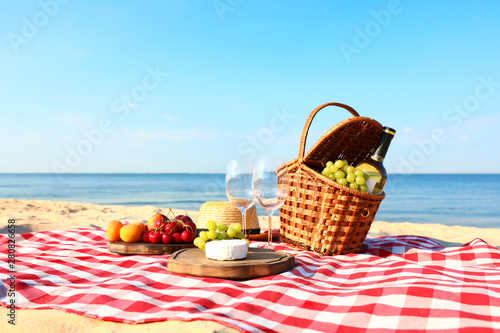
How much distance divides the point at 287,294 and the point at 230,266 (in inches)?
14.0

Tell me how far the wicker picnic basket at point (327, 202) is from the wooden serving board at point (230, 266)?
2.16ft

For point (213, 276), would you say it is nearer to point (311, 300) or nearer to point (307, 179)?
point (311, 300)

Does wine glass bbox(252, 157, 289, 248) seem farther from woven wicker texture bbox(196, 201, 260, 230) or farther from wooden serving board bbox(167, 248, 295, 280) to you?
woven wicker texture bbox(196, 201, 260, 230)

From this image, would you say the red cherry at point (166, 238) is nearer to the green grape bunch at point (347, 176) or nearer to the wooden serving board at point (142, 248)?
the wooden serving board at point (142, 248)

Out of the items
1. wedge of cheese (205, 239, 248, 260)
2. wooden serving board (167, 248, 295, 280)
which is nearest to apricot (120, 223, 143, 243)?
wooden serving board (167, 248, 295, 280)

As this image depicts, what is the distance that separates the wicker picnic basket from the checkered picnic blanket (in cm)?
23

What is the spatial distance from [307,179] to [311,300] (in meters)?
1.25

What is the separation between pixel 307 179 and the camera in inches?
112

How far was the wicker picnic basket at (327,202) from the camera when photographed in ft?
8.86

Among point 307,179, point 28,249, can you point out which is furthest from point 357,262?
point 28,249

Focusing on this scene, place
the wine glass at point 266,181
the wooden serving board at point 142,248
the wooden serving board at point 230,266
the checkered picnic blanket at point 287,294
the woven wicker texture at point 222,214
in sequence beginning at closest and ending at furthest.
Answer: the checkered picnic blanket at point 287,294 → the wooden serving board at point 230,266 → the wine glass at point 266,181 → the wooden serving board at point 142,248 → the woven wicker texture at point 222,214

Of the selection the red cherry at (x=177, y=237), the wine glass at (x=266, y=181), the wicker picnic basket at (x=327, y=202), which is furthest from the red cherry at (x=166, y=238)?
the wicker picnic basket at (x=327, y=202)

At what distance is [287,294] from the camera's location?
1.76 meters

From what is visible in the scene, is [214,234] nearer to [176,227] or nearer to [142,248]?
[176,227]
